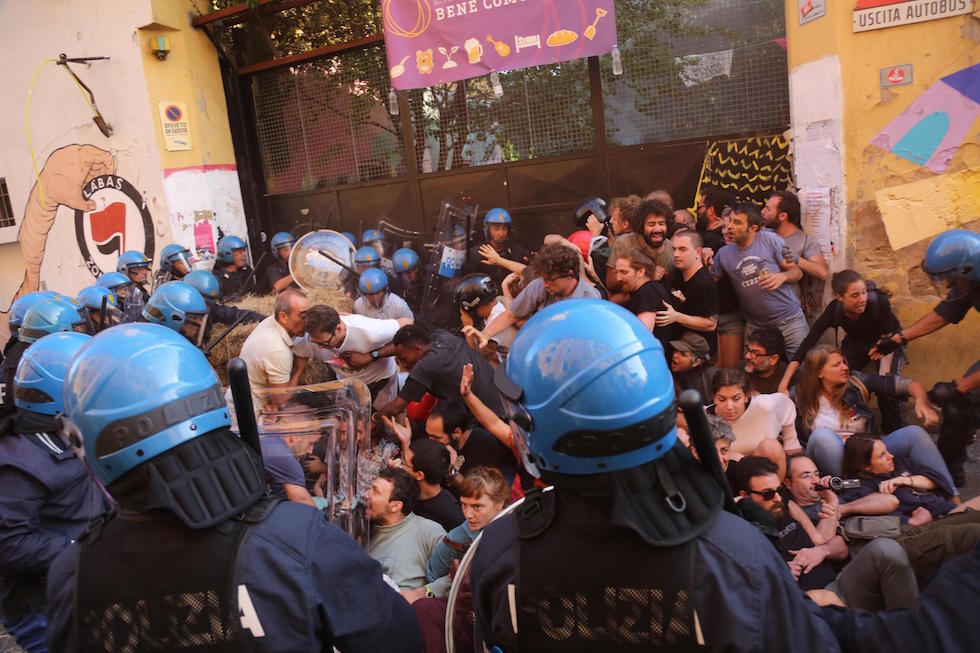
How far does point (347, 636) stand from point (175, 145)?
9.11 metres

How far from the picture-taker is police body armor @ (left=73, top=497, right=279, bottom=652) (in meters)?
1.88

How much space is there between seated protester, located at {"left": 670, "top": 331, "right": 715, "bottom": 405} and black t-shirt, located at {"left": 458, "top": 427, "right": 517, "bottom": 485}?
1.41m

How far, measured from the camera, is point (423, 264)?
29.7 feet

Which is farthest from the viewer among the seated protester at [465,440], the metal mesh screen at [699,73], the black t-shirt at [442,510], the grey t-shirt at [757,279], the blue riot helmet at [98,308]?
the metal mesh screen at [699,73]

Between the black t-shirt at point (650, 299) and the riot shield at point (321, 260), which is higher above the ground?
the riot shield at point (321, 260)

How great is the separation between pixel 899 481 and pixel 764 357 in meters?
1.62

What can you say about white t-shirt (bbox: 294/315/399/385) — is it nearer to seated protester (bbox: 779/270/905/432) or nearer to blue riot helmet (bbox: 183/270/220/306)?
blue riot helmet (bbox: 183/270/220/306)

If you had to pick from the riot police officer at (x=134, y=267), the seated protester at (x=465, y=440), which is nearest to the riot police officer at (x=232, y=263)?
the riot police officer at (x=134, y=267)

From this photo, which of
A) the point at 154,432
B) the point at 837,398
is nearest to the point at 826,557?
the point at 837,398

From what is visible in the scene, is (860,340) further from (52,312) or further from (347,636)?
(52,312)

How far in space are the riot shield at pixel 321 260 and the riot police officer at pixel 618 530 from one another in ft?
23.1

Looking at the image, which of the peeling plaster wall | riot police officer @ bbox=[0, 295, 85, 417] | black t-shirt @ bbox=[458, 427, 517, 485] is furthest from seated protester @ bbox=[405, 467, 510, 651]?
the peeling plaster wall

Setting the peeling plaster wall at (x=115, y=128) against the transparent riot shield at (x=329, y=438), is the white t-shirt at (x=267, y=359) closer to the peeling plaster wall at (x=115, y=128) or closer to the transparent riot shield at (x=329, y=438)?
the transparent riot shield at (x=329, y=438)

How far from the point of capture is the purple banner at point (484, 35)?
285 inches
